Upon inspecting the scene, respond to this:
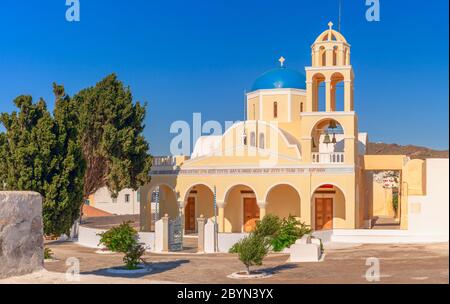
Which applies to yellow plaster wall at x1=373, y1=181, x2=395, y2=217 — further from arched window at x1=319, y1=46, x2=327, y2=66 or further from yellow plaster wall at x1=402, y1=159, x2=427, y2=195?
arched window at x1=319, y1=46, x2=327, y2=66

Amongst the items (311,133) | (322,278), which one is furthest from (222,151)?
(322,278)

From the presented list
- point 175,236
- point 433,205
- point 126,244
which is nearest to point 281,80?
point 175,236

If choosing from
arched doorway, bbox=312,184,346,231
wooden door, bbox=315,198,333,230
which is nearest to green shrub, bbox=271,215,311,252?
arched doorway, bbox=312,184,346,231

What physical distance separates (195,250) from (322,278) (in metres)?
11.5

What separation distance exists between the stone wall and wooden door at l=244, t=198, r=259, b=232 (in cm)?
2112

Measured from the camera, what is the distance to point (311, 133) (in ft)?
104

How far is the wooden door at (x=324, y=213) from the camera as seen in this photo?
32.0 metres

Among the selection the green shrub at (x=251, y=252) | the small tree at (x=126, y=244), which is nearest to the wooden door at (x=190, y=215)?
the small tree at (x=126, y=244)

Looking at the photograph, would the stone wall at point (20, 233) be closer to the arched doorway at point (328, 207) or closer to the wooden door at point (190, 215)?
the arched doorway at point (328, 207)

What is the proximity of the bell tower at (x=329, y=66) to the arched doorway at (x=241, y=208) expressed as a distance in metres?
5.80

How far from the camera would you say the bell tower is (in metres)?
31.1

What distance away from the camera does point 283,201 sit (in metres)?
33.4

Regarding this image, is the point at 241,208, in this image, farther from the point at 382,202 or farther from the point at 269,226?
the point at 382,202
